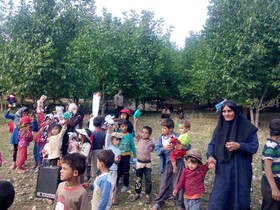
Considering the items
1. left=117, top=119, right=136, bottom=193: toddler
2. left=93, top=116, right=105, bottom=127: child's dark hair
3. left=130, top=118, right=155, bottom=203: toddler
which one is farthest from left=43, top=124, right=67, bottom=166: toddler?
left=130, top=118, right=155, bottom=203: toddler

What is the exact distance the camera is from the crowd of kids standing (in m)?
3.49

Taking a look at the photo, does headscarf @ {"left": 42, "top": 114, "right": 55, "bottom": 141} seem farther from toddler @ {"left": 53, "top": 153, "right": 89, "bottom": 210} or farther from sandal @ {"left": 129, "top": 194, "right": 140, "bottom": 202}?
toddler @ {"left": 53, "top": 153, "right": 89, "bottom": 210}

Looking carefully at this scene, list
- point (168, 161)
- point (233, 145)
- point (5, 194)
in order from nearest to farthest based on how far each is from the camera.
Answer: point (5, 194), point (233, 145), point (168, 161)

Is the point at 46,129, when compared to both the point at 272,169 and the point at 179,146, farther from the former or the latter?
the point at 272,169

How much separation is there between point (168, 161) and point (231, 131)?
163 cm

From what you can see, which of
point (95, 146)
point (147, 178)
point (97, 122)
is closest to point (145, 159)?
point (147, 178)

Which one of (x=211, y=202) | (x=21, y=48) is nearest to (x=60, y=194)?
(x=211, y=202)

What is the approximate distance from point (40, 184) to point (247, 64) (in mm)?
10907

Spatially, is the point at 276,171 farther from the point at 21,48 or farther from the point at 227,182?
the point at 21,48

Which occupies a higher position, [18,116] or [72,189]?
[18,116]

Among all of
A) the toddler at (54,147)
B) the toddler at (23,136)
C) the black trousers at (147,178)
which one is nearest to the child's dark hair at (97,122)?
the toddler at (54,147)

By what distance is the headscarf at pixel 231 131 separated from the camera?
12.6 ft

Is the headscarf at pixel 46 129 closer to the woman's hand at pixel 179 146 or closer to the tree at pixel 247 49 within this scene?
the woman's hand at pixel 179 146

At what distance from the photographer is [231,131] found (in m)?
3.88
